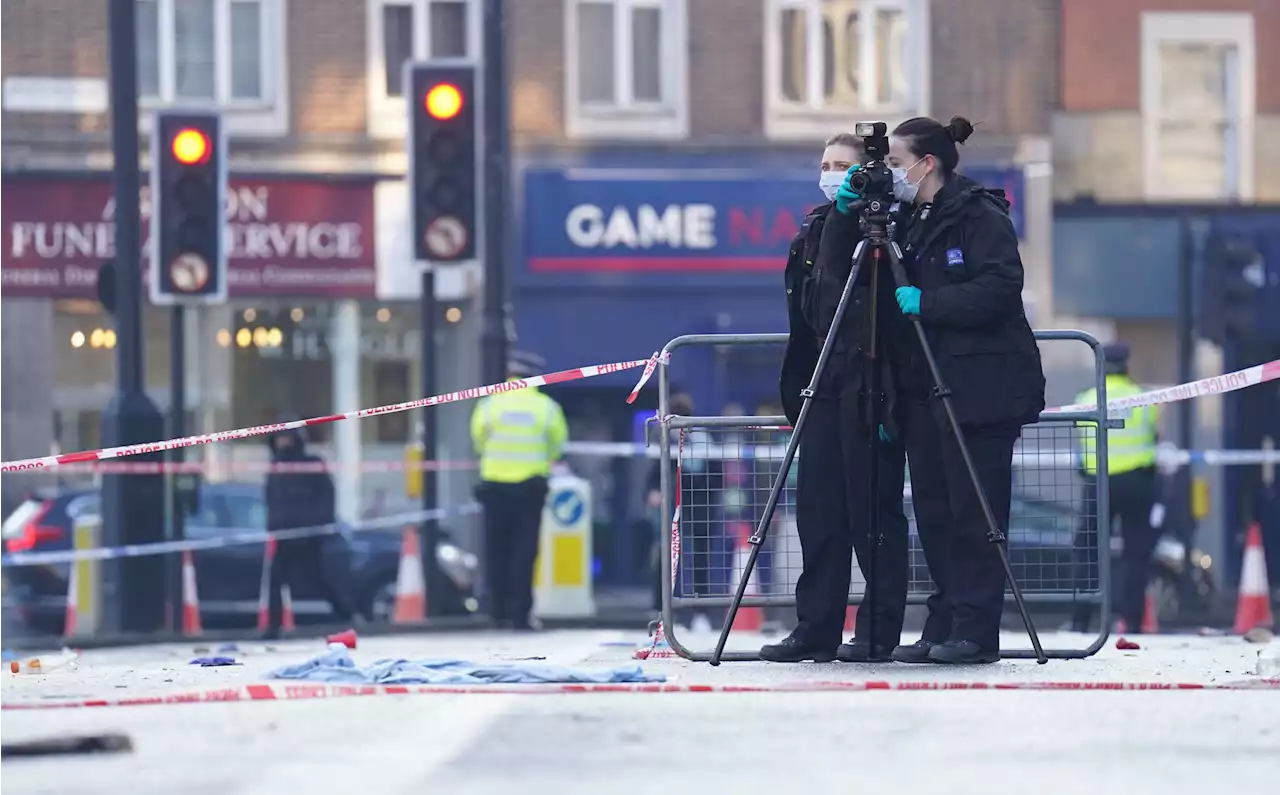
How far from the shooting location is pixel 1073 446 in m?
9.26

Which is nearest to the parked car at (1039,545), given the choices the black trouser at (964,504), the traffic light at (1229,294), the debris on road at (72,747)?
the black trouser at (964,504)

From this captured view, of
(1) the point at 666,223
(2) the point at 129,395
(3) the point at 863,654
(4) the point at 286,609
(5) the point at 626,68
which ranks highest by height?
(5) the point at 626,68

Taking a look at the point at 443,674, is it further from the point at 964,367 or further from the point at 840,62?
the point at 840,62

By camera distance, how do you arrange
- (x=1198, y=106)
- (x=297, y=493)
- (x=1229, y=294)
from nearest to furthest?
(x=297, y=493)
(x=1229, y=294)
(x=1198, y=106)

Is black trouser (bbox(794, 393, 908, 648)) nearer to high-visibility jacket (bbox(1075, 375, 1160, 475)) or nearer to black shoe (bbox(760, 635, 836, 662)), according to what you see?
black shoe (bbox(760, 635, 836, 662))

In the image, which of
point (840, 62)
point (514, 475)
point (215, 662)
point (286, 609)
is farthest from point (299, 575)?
point (840, 62)

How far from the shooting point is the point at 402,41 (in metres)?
24.1

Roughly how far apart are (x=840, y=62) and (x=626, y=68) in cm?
203

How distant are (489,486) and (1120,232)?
422 inches

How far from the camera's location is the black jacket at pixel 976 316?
27.0 feet

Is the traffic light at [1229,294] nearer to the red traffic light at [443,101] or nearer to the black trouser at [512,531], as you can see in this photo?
the black trouser at [512,531]

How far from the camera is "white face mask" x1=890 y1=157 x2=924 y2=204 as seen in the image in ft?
27.5

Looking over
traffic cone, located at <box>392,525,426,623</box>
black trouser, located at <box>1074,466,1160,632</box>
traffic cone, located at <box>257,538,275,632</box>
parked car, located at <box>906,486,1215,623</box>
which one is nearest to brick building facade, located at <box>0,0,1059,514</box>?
traffic cone, located at <box>257,538,275,632</box>

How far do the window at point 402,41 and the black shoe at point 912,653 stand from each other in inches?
631
